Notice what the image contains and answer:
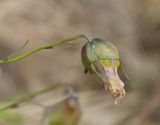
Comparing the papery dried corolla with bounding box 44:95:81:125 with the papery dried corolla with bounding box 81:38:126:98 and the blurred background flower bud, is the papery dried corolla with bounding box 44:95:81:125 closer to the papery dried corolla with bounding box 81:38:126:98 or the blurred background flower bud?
the blurred background flower bud

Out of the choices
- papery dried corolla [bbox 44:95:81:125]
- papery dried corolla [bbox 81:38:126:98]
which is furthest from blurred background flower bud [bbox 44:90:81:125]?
papery dried corolla [bbox 81:38:126:98]

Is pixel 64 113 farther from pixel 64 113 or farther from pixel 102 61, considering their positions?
pixel 102 61

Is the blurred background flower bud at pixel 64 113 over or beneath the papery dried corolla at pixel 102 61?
beneath

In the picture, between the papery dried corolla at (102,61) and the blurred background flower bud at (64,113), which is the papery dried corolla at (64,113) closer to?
the blurred background flower bud at (64,113)

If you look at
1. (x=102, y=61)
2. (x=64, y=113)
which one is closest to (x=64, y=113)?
(x=64, y=113)

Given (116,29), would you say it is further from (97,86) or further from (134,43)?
(97,86)

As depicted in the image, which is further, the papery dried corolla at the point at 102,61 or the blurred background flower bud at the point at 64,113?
the blurred background flower bud at the point at 64,113

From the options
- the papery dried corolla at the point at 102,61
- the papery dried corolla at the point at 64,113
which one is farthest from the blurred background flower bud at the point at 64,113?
the papery dried corolla at the point at 102,61
